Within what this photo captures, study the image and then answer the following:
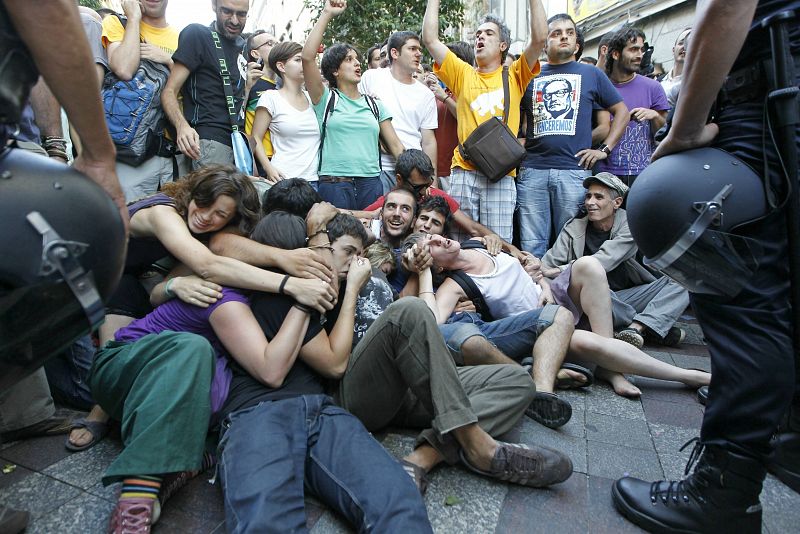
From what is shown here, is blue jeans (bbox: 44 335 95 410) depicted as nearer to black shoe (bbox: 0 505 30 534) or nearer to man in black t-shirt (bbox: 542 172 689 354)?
black shoe (bbox: 0 505 30 534)

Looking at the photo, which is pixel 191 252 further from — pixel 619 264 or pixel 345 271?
pixel 619 264

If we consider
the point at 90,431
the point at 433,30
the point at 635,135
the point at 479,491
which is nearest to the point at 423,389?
the point at 479,491

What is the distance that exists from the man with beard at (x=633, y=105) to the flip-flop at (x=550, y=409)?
291 cm

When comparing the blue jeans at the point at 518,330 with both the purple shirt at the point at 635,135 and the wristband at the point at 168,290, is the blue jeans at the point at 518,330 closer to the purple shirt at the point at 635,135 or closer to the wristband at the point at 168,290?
the wristband at the point at 168,290

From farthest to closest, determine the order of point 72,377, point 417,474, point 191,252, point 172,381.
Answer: point 72,377, point 191,252, point 417,474, point 172,381

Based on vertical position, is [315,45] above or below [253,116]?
above

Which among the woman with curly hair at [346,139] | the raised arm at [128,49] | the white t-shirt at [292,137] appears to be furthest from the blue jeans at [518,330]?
the raised arm at [128,49]

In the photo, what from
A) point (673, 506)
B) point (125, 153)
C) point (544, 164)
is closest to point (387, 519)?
point (673, 506)

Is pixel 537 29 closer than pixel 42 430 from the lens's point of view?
No

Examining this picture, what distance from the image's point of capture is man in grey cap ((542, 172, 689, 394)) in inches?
149

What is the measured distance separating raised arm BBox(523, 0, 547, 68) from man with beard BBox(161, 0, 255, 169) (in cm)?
220

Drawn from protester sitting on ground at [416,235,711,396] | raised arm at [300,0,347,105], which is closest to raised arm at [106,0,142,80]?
raised arm at [300,0,347,105]

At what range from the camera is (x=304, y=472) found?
1939 mm

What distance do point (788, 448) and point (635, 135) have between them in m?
3.76
